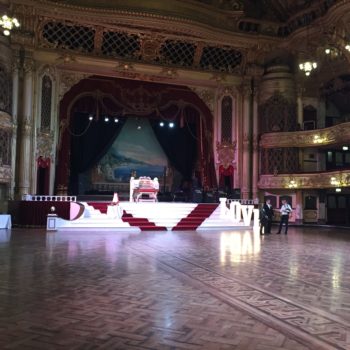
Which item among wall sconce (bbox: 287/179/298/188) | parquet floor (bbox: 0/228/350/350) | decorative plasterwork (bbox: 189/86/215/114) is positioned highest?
decorative plasterwork (bbox: 189/86/215/114)

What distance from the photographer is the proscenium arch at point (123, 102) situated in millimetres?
19688

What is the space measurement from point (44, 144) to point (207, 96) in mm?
8824

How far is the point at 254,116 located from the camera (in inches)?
881

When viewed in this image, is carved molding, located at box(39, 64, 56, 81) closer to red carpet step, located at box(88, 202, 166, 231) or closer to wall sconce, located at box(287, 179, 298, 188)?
red carpet step, located at box(88, 202, 166, 231)

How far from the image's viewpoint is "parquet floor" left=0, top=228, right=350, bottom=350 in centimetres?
330

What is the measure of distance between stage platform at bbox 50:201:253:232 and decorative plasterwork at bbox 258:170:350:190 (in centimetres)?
512

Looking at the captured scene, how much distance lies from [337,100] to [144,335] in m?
22.5

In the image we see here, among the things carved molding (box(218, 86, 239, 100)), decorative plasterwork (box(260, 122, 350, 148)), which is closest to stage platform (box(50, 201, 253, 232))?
decorative plasterwork (box(260, 122, 350, 148))

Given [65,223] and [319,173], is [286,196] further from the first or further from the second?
[65,223]

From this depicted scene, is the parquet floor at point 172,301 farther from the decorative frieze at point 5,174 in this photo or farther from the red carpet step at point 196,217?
the decorative frieze at point 5,174

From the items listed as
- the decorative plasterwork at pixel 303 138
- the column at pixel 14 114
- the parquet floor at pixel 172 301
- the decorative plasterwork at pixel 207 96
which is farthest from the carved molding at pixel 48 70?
the parquet floor at pixel 172 301

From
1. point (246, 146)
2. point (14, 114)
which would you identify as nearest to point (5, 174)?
point (14, 114)

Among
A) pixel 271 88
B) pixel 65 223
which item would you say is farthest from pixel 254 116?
pixel 65 223

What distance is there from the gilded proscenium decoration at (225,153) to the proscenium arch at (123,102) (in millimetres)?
435
